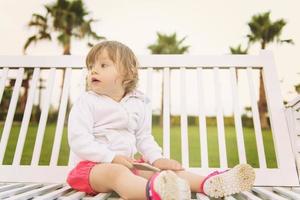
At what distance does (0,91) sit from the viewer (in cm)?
209

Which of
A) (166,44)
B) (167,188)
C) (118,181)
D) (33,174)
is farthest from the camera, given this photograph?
(166,44)

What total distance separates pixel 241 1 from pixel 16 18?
406cm

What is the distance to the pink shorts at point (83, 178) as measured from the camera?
1.44 meters

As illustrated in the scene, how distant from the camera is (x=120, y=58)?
166 cm

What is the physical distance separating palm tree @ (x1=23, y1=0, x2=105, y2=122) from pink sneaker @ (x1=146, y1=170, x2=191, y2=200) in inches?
745

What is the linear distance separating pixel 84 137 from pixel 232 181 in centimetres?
54

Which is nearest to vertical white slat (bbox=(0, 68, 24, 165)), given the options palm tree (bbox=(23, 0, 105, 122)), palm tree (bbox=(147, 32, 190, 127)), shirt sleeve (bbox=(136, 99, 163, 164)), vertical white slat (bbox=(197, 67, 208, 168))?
shirt sleeve (bbox=(136, 99, 163, 164))

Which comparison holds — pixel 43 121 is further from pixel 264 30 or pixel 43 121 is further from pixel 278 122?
pixel 264 30

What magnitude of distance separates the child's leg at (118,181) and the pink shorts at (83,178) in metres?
0.02

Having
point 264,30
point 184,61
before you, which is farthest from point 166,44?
point 184,61

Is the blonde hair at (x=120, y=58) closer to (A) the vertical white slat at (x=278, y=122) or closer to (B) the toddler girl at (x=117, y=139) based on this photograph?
(B) the toddler girl at (x=117, y=139)

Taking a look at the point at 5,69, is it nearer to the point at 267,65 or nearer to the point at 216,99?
the point at 216,99

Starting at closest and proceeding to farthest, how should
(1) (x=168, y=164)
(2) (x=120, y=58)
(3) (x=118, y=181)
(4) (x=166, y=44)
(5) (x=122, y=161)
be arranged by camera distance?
(3) (x=118, y=181)
(5) (x=122, y=161)
(1) (x=168, y=164)
(2) (x=120, y=58)
(4) (x=166, y=44)

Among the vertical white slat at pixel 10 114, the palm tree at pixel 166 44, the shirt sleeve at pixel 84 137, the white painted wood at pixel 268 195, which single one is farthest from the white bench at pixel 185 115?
the palm tree at pixel 166 44
